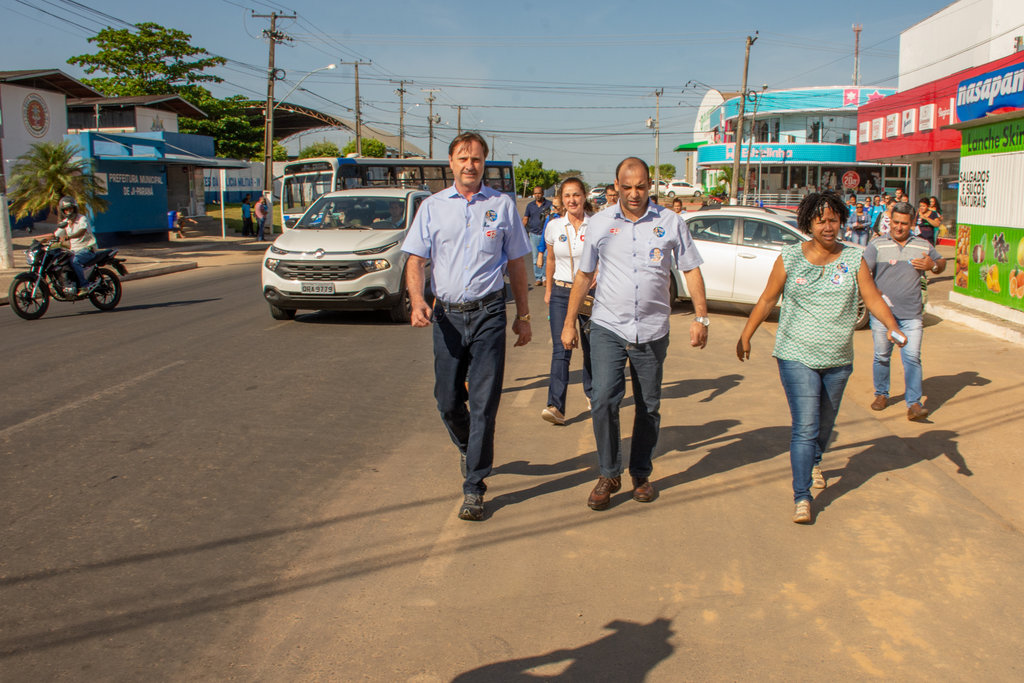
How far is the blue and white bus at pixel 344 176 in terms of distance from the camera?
102 feet

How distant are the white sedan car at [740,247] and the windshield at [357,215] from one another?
398 centimetres

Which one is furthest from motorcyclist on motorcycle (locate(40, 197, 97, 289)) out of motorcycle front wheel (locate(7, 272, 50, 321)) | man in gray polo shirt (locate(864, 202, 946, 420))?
man in gray polo shirt (locate(864, 202, 946, 420))

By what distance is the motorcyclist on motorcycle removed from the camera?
1324 cm

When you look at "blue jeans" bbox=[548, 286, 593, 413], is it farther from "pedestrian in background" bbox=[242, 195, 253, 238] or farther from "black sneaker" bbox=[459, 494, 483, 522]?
"pedestrian in background" bbox=[242, 195, 253, 238]

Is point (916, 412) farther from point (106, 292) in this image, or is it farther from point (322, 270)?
point (106, 292)

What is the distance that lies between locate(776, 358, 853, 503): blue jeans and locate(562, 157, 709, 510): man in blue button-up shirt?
57 cm

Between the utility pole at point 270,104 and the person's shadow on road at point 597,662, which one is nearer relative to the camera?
the person's shadow on road at point 597,662

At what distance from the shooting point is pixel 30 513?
4.66 metres

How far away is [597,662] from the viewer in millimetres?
Answer: 3270

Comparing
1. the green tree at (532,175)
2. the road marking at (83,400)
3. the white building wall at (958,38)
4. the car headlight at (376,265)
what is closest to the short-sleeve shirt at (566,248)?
the road marking at (83,400)

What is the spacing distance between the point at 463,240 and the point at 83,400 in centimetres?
420

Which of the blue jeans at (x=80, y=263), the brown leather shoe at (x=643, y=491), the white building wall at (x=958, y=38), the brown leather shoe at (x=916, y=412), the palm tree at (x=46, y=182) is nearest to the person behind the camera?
the brown leather shoe at (x=643, y=491)

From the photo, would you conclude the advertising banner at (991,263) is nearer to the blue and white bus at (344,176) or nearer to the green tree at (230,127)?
the blue and white bus at (344,176)

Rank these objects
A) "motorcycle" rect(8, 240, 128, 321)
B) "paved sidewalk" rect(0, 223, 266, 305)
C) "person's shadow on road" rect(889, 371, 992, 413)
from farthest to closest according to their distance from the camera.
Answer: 1. "paved sidewalk" rect(0, 223, 266, 305)
2. "motorcycle" rect(8, 240, 128, 321)
3. "person's shadow on road" rect(889, 371, 992, 413)
